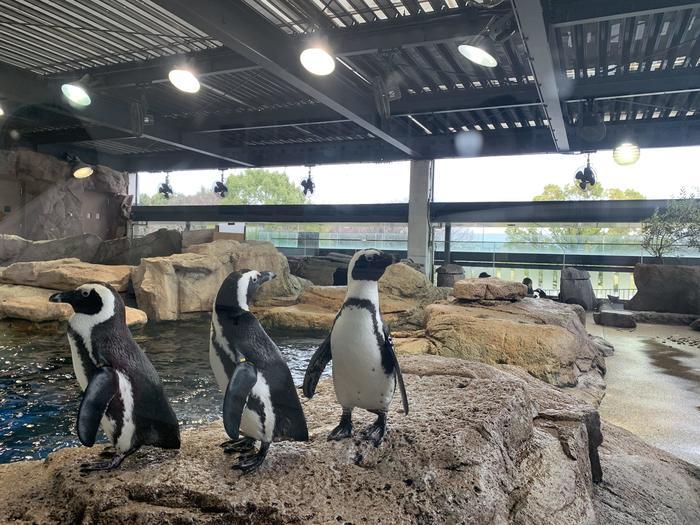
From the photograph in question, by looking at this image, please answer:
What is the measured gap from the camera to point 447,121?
7.72 metres

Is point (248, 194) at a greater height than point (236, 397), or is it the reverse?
point (248, 194)

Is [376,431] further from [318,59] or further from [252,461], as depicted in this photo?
[318,59]

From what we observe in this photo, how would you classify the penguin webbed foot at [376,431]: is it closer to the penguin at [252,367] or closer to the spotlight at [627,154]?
the penguin at [252,367]

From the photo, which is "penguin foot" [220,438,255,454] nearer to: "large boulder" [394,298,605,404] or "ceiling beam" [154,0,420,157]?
"large boulder" [394,298,605,404]

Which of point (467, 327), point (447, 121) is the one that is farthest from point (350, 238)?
point (447, 121)

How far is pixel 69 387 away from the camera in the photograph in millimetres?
2291

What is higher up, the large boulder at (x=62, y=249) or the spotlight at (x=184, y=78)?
the spotlight at (x=184, y=78)

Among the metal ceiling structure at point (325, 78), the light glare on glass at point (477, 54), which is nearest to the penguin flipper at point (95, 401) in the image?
the metal ceiling structure at point (325, 78)

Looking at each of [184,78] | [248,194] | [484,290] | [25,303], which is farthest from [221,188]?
[484,290]

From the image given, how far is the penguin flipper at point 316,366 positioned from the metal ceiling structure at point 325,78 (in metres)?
2.39

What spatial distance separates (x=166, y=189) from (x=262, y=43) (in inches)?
69.5

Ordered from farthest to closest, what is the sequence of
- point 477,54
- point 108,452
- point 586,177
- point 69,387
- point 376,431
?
point 586,177 < point 477,54 < point 69,387 < point 376,431 < point 108,452

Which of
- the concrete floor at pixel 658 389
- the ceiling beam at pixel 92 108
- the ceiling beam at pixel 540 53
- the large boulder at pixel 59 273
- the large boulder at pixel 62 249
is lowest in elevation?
the concrete floor at pixel 658 389

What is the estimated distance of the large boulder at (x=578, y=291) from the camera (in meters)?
5.90
